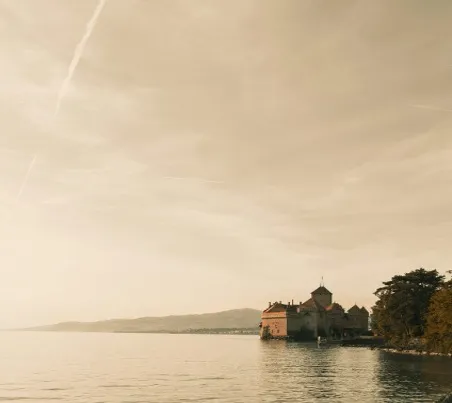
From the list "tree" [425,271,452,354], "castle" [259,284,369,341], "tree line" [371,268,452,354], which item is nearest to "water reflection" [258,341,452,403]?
"tree" [425,271,452,354]

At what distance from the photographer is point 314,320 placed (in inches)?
6973

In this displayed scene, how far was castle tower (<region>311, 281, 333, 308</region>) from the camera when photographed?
191 meters

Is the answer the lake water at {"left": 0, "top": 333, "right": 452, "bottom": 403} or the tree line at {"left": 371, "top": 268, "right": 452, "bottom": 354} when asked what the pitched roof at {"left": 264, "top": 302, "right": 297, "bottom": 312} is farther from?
the lake water at {"left": 0, "top": 333, "right": 452, "bottom": 403}

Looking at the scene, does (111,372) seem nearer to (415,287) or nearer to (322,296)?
(415,287)

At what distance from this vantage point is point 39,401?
134 ft

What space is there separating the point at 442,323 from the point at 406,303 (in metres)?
25.1

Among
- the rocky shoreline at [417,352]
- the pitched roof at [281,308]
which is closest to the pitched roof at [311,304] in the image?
the pitched roof at [281,308]

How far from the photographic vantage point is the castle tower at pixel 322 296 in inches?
7505

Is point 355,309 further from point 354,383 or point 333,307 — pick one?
point 354,383

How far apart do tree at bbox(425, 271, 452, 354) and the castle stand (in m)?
86.0

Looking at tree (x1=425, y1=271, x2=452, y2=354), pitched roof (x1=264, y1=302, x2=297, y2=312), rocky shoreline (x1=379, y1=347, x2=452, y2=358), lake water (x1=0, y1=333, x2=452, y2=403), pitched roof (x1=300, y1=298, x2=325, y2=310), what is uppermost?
pitched roof (x1=300, y1=298, x2=325, y2=310)

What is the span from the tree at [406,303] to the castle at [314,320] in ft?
211

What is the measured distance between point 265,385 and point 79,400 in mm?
17119

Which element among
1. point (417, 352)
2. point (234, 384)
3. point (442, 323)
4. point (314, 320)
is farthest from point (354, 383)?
point (314, 320)
